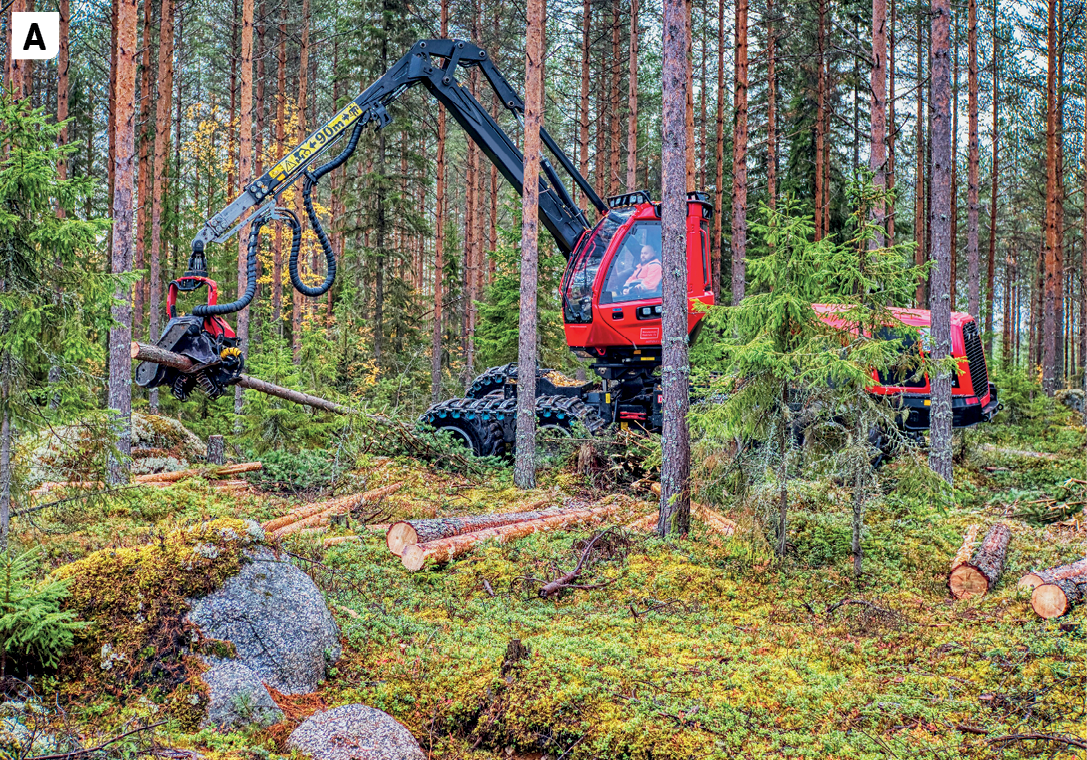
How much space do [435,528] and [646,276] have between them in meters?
5.43

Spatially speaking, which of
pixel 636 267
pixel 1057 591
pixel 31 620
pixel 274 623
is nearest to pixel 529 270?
pixel 636 267

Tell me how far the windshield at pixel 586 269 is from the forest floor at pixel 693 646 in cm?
379

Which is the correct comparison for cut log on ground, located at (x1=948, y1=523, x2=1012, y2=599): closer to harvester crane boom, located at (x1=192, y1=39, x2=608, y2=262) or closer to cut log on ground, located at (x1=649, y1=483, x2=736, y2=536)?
cut log on ground, located at (x1=649, y1=483, x2=736, y2=536)

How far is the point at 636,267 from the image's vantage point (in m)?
11.1

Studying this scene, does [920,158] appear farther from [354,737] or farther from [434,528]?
[354,737]

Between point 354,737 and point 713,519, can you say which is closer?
point 354,737

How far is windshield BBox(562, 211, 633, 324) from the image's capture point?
11.2 metres

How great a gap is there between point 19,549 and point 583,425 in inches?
302

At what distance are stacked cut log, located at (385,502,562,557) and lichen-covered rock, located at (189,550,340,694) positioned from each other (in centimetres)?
179

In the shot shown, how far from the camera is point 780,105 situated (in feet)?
80.2

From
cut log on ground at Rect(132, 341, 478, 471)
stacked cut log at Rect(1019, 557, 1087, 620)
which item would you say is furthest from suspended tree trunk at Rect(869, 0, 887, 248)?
cut log on ground at Rect(132, 341, 478, 471)

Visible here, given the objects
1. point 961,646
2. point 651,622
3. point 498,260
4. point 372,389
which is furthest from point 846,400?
point 372,389

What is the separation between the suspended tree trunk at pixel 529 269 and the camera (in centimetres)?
1062

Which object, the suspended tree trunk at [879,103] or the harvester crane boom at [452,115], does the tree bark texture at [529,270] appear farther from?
the suspended tree trunk at [879,103]
